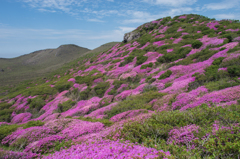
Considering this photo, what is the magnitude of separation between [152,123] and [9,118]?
59.6 feet

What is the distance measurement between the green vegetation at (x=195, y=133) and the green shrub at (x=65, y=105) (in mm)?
9784

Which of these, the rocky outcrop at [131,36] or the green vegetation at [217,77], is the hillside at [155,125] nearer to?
the green vegetation at [217,77]

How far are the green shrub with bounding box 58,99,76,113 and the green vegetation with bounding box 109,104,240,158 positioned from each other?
9.78m

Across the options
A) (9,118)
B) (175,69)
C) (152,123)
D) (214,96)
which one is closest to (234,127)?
(152,123)

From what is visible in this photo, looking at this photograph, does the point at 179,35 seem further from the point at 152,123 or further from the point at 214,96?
the point at 152,123

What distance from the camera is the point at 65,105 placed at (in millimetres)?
13742

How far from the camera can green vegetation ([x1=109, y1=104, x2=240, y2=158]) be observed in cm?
319

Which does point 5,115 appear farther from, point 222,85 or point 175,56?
point 175,56

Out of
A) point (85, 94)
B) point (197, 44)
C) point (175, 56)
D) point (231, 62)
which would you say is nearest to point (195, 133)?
point (231, 62)

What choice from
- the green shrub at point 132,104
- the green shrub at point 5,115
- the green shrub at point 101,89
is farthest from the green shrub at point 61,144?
the green shrub at point 5,115

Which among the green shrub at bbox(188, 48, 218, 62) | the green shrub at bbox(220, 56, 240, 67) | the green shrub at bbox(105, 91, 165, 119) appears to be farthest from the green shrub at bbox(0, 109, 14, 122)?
the green shrub at bbox(220, 56, 240, 67)

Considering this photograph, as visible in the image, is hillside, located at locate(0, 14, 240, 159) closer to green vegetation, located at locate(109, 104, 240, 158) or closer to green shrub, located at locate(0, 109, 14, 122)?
green vegetation, located at locate(109, 104, 240, 158)

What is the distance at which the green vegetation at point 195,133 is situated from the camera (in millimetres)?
3188

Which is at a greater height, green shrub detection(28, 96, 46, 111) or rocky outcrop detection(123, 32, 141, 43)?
rocky outcrop detection(123, 32, 141, 43)
